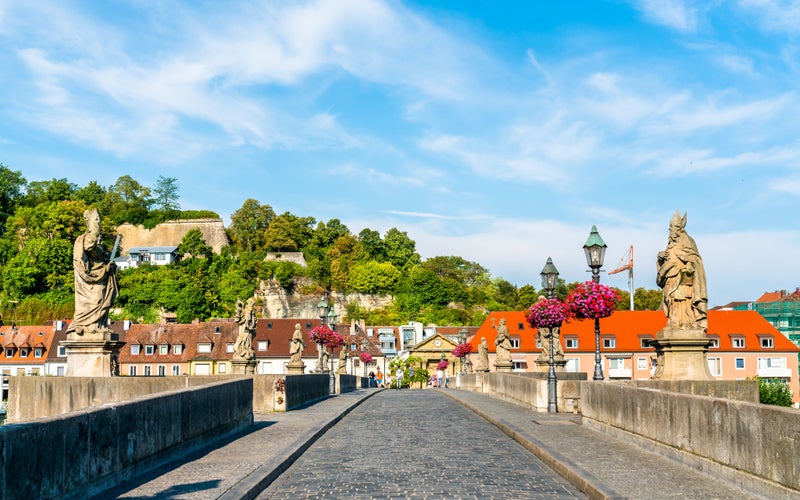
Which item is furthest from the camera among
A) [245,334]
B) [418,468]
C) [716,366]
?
[716,366]

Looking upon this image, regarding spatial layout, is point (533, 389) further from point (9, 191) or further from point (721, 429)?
point (9, 191)

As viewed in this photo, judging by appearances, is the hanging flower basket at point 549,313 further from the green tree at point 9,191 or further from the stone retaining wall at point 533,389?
the green tree at point 9,191

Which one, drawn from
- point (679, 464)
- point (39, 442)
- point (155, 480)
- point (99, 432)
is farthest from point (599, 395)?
point (39, 442)

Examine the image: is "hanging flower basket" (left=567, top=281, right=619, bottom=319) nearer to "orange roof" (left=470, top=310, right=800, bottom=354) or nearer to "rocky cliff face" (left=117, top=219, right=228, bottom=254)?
"orange roof" (left=470, top=310, right=800, bottom=354)

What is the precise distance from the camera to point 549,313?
2178cm

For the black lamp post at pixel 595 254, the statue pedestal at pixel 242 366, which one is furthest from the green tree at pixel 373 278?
the black lamp post at pixel 595 254

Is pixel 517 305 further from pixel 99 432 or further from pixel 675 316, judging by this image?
pixel 99 432

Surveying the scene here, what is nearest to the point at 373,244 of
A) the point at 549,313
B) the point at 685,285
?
the point at 549,313

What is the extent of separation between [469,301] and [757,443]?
436 feet

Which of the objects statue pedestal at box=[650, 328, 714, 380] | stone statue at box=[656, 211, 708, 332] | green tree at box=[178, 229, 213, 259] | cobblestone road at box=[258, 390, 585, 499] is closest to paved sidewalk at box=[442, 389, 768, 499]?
cobblestone road at box=[258, 390, 585, 499]

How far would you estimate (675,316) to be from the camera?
14.8m

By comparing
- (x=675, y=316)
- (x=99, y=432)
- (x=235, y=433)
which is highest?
(x=675, y=316)

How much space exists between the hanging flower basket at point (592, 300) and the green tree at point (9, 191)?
136 metres

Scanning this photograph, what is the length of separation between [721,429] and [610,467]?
1.78m
